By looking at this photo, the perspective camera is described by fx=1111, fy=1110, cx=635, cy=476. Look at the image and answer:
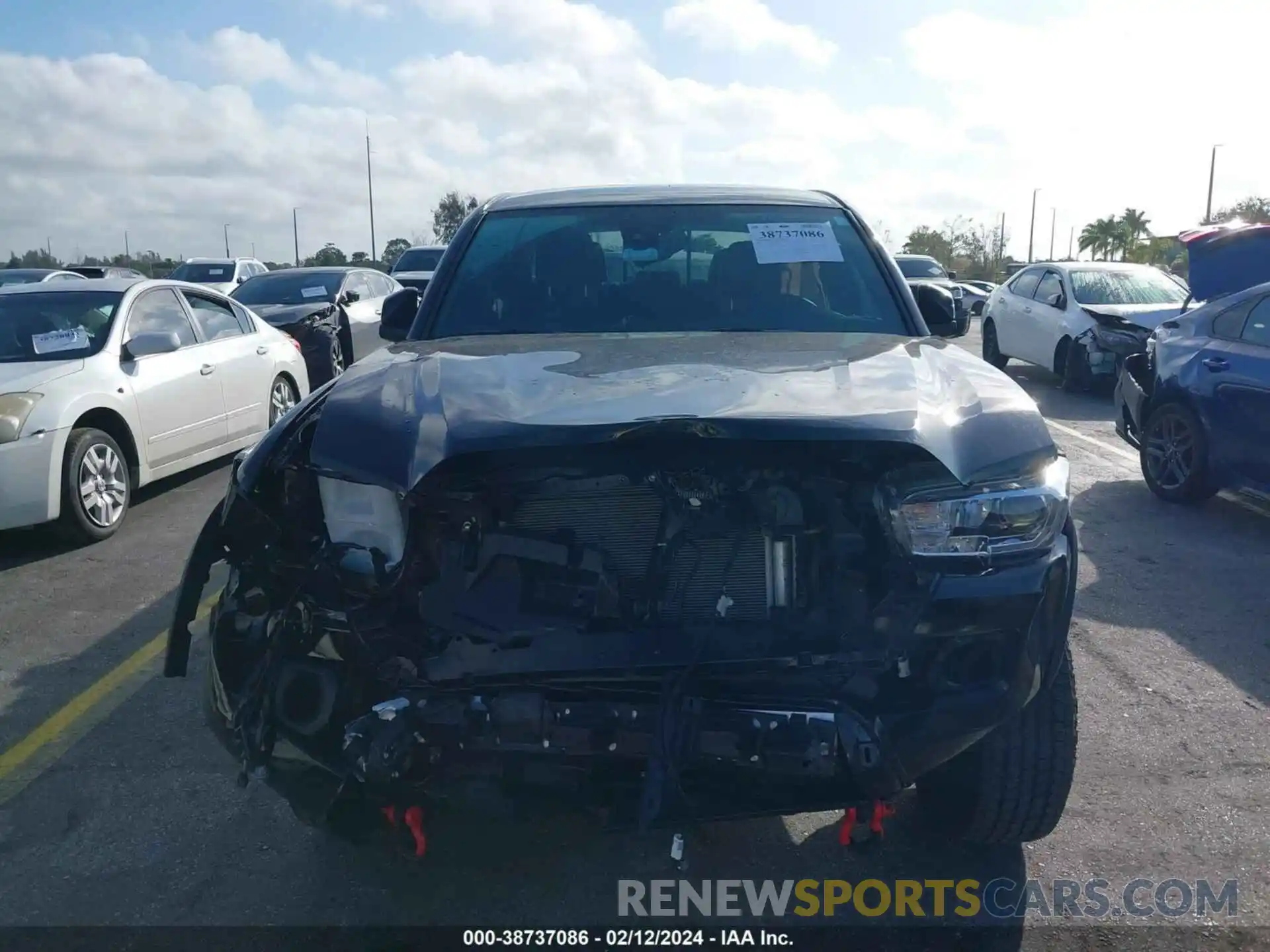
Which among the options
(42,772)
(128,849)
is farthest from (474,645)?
(42,772)

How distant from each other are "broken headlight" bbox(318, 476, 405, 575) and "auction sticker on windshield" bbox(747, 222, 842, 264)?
2.06 m

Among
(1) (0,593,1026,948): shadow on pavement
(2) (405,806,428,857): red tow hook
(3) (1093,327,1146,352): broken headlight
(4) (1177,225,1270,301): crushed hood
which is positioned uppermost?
(4) (1177,225,1270,301): crushed hood

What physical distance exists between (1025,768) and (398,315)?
2.94 meters

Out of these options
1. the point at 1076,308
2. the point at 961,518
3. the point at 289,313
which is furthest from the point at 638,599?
the point at 1076,308

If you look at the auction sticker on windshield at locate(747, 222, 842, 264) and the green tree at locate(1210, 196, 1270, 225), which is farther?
the green tree at locate(1210, 196, 1270, 225)

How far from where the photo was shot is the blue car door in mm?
6672

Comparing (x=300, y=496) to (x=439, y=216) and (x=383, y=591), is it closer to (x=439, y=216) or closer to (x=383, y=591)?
(x=383, y=591)

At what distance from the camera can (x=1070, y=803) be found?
354cm

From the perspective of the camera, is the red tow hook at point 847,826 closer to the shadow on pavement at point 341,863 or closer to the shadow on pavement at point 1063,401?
the shadow on pavement at point 341,863

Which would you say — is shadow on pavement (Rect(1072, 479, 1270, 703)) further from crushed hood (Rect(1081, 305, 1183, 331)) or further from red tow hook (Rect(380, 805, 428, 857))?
crushed hood (Rect(1081, 305, 1183, 331))

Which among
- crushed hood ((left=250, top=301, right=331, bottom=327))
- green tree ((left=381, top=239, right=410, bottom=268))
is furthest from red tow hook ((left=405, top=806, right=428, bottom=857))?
green tree ((left=381, top=239, right=410, bottom=268))

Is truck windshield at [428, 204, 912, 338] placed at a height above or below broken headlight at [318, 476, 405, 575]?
above

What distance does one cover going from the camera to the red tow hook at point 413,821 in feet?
8.89

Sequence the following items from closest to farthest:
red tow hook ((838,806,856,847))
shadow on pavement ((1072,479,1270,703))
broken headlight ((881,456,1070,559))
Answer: broken headlight ((881,456,1070,559)) < red tow hook ((838,806,856,847)) < shadow on pavement ((1072,479,1270,703))
